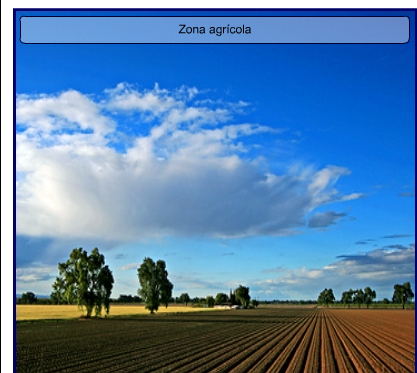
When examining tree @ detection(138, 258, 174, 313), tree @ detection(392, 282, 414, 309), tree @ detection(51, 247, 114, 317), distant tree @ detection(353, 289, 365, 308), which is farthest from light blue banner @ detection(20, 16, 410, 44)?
distant tree @ detection(353, 289, 365, 308)

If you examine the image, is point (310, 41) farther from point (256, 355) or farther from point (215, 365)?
point (256, 355)

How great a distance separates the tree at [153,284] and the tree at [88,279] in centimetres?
2330

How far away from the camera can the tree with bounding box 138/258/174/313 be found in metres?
88.6

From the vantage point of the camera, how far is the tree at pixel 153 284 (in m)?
88.6

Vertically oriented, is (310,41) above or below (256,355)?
above

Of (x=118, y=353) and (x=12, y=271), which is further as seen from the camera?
(x=118, y=353)

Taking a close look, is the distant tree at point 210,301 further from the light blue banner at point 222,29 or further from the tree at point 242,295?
the light blue banner at point 222,29

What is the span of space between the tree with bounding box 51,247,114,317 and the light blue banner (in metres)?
58.9

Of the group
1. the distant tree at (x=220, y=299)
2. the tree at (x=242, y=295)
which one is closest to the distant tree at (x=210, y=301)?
the distant tree at (x=220, y=299)

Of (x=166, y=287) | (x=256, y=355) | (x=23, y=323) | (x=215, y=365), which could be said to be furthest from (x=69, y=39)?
→ (x=166, y=287)

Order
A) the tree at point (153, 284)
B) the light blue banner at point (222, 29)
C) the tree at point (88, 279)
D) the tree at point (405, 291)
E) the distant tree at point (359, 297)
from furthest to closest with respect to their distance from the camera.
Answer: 1. the distant tree at point (359, 297)
2. the tree at point (153, 284)
3. the tree at point (88, 279)
4. the tree at point (405, 291)
5. the light blue banner at point (222, 29)
